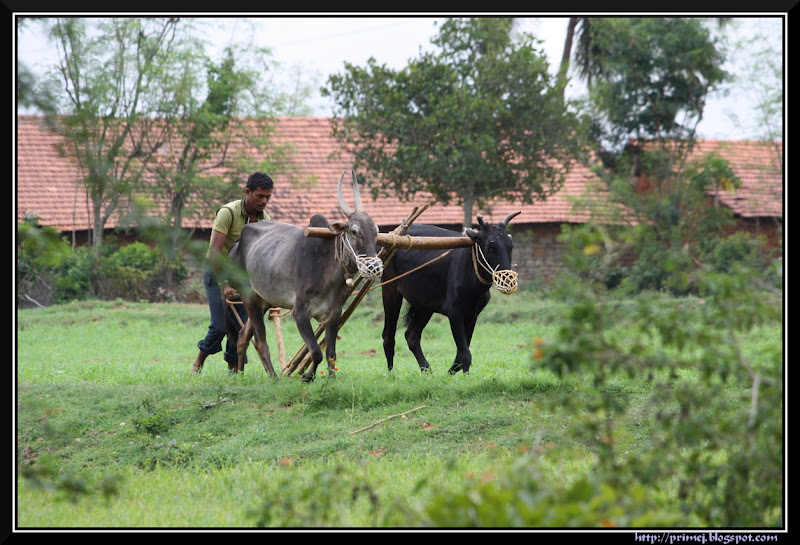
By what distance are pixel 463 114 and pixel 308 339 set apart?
37.2 feet

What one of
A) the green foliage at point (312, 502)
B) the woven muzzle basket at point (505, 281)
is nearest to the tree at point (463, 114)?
the woven muzzle basket at point (505, 281)

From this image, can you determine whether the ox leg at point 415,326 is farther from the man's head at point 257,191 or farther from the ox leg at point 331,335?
the man's head at point 257,191

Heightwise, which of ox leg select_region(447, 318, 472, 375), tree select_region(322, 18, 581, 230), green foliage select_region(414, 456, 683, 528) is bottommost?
ox leg select_region(447, 318, 472, 375)

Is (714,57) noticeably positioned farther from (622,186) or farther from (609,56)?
(622,186)

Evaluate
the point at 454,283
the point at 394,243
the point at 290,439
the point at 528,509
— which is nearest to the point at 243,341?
the point at 394,243

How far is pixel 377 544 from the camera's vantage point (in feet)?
11.3

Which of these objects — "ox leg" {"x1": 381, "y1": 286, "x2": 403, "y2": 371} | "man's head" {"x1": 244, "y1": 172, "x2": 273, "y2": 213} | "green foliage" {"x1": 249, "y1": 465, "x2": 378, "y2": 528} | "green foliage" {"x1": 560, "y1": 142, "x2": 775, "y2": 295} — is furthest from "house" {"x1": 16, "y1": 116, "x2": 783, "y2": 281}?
"green foliage" {"x1": 249, "y1": 465, "x2": 378, "y2": 528}

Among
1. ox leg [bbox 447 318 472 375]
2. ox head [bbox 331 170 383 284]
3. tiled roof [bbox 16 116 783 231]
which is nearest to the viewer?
ox head [bbox 331 170 383 284]

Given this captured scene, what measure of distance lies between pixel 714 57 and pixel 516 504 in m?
20.2

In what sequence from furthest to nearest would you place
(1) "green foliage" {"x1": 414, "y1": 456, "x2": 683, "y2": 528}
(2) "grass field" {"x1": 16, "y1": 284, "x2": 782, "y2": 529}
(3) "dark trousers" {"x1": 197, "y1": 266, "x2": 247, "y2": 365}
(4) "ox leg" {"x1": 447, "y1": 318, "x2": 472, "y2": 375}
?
(3) "dark trousers" {"x1": 197, "y1": 266, "x2": 247, "y2": 365} < (4) "ox leg" {"x1": 447, "y1": 318, "x2": 472, "y2": 375} < (2) "grass field" {"x1": 16, "y1": 284, "x2": 782, "y2": 529} < (1) "green foliage" {"x1": 414, "y1": 456, "x2": 683, "y2": 528}

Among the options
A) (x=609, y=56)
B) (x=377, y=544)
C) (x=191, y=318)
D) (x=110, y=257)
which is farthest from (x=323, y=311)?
(x=609, y=56)

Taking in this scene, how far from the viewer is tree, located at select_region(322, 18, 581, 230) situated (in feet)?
60.4

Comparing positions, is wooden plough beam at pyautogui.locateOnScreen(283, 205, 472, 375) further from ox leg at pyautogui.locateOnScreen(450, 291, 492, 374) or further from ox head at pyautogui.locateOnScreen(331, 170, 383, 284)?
ox leg at pyautogui.locateOnScreen(450, 291, 492, 374)

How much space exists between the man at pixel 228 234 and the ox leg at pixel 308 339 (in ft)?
2.73
